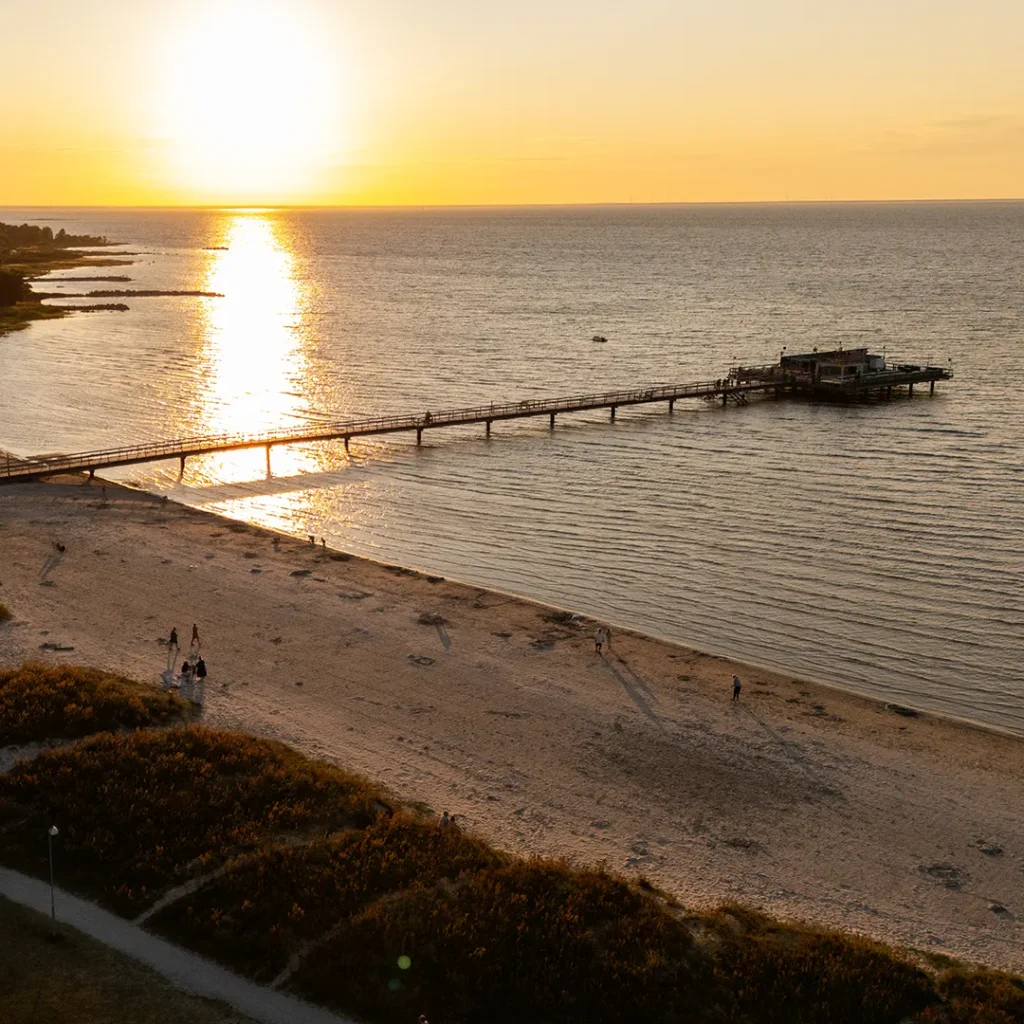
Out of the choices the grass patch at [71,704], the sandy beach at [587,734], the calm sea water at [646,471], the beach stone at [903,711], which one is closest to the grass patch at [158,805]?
the grass patch at [71,704]

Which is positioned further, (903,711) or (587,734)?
(903,711)

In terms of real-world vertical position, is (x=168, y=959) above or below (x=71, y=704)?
below

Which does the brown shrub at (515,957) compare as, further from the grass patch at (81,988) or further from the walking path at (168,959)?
the grass patch at (81,988)

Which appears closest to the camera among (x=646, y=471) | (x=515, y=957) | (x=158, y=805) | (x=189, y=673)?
(x=515, y=957)

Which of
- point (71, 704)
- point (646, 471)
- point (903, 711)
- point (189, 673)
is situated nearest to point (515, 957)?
point (71, 704)

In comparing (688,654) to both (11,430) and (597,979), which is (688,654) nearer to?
(597,979)

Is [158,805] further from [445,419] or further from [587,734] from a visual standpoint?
[445,419]

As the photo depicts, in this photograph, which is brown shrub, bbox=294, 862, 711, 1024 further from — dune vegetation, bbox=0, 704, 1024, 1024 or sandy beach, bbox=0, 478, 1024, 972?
sandy beach, bbox=0, 478, 1024, 972

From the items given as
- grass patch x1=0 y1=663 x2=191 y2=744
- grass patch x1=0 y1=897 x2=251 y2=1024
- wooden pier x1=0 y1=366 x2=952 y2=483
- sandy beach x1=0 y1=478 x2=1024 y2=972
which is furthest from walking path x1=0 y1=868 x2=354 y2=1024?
wooden pier x1=0 y1=366 x2=952 y2=483
